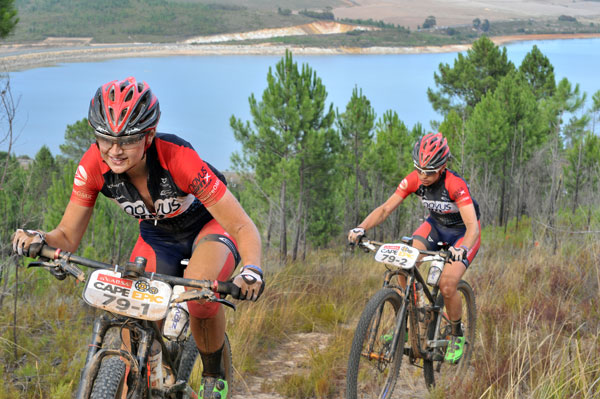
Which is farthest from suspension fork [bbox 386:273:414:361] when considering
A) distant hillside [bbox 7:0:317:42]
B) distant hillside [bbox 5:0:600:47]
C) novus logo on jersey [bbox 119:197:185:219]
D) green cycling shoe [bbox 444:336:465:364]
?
distant hillside [bbox 7:0:317:42]

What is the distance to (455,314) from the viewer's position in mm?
5262

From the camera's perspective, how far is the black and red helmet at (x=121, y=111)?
9.43 ft

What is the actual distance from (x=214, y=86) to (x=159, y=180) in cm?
8801

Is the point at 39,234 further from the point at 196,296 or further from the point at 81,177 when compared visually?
the point at 196,296

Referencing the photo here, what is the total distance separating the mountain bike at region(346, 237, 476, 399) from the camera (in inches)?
171

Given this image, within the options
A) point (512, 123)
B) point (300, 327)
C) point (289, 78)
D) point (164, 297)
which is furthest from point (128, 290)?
point (512, 123)

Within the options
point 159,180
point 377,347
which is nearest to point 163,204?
point 159,180

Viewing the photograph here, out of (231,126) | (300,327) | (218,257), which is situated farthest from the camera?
(231,126)

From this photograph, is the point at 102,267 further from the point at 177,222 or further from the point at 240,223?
the point at 177,222

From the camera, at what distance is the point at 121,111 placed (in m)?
2.88

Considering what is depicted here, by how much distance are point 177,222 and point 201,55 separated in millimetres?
131831

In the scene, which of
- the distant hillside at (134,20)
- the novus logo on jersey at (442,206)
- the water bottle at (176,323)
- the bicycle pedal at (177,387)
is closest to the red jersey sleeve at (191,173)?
the water bottle at (176,323)

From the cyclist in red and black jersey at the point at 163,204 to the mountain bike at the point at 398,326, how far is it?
1.16 m

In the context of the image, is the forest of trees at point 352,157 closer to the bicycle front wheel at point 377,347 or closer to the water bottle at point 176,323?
the bicycle front wheel at point 377,347
